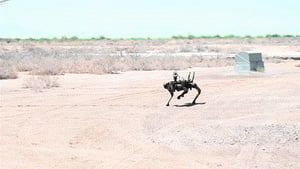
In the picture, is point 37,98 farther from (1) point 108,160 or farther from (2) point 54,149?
(1) point 108,160

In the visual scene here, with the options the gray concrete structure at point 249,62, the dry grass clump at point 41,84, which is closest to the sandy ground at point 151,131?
the dry grass clump at point 41,84

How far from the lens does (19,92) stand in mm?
19391

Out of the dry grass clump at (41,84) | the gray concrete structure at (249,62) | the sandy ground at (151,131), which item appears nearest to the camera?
the sandy ground at (151,131)

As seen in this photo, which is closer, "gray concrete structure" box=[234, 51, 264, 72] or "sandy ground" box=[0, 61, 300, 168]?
"sandy ground" box=[0, 61, 300, 168]

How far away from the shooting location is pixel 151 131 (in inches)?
437

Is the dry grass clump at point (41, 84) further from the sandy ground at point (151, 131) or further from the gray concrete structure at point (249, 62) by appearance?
the gray concrete structure at point (249, 62)

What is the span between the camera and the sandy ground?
8.66 m

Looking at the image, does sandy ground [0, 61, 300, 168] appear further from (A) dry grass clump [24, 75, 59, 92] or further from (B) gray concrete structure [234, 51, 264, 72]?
(B) gray concrete structure [234, 51, 264, 72]

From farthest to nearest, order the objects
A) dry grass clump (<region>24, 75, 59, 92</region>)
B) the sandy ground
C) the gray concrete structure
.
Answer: the gray concrete structure < dry grass clump (<region>24, 75, 59, 92</region>) < the sandy ground

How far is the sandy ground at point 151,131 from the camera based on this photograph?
8.66m

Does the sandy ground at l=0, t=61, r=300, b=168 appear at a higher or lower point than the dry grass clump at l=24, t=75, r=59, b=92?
lower

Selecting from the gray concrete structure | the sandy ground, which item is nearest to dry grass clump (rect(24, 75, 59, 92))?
the sandy ground

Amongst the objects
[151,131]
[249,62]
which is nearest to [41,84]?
[151,131]

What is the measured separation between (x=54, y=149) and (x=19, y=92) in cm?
1053
